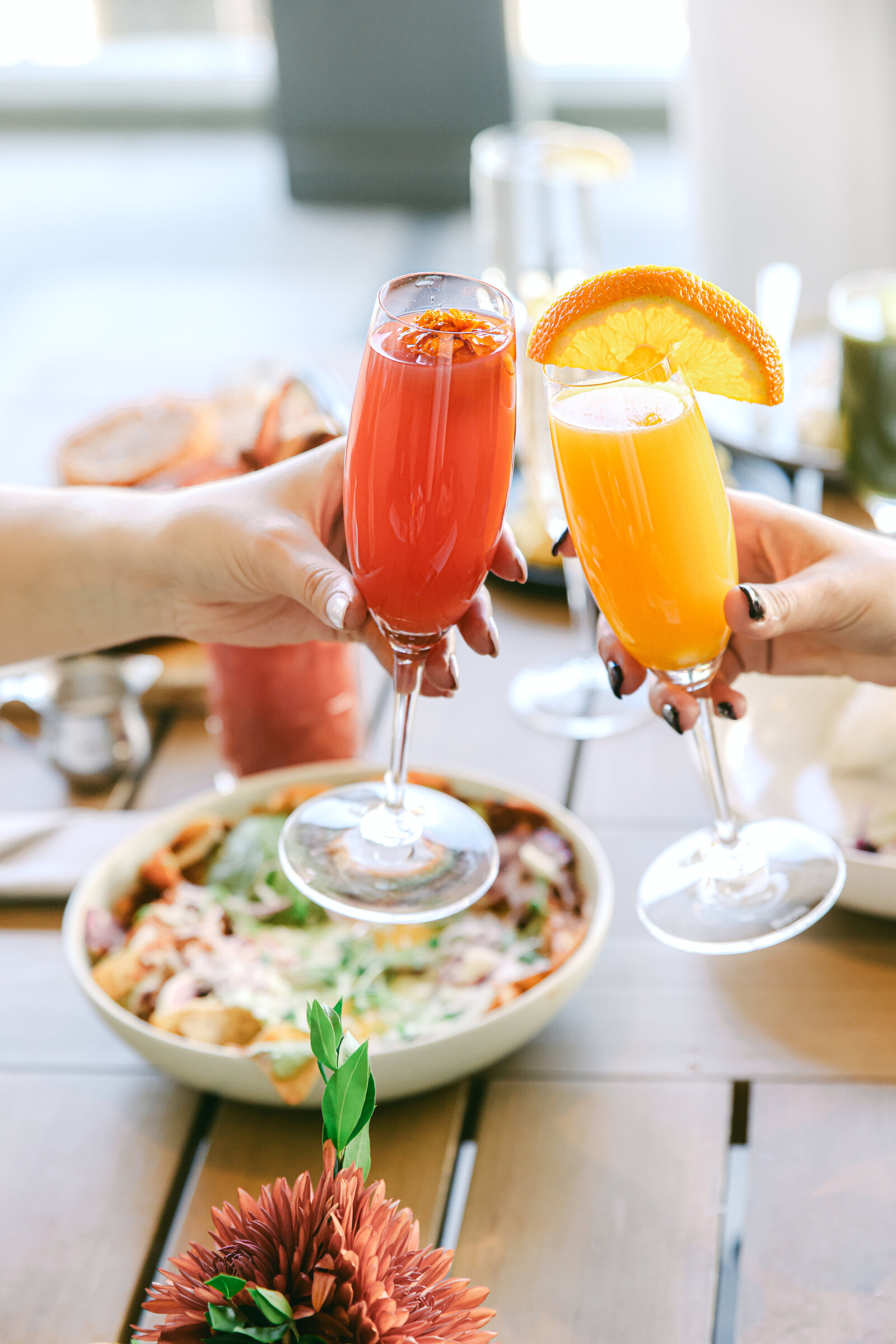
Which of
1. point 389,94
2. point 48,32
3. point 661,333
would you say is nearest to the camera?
point 661,333

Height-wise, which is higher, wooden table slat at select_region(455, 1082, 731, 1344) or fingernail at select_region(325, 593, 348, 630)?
fingernail at select_region(325, 593, 348, 630)

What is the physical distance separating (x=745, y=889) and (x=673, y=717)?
13cm

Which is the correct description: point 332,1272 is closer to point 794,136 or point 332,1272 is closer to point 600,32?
point 794,136

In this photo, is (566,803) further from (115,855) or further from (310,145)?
(310,145)

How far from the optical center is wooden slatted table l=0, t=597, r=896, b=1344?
33.2 inches

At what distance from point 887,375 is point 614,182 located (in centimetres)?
338

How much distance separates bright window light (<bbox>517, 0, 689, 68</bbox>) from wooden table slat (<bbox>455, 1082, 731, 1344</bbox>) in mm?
3945

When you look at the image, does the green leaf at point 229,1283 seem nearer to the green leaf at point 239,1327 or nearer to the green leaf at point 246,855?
the green leaf at point 239,1327

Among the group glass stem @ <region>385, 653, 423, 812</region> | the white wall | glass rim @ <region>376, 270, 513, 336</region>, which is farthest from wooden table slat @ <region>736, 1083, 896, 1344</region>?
the white wall

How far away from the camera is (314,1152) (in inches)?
37.6

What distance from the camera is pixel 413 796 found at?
41.9 inches

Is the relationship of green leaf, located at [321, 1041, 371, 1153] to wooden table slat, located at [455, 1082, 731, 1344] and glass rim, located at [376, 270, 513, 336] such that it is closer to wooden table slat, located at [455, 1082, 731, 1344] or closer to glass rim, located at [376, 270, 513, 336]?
wooden table slat, located at [455, 1082, 731, 1344]

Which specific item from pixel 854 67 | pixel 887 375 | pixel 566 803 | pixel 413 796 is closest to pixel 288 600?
pixel 413 796

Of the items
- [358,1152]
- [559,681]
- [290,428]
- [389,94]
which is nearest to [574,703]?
[559,681]
